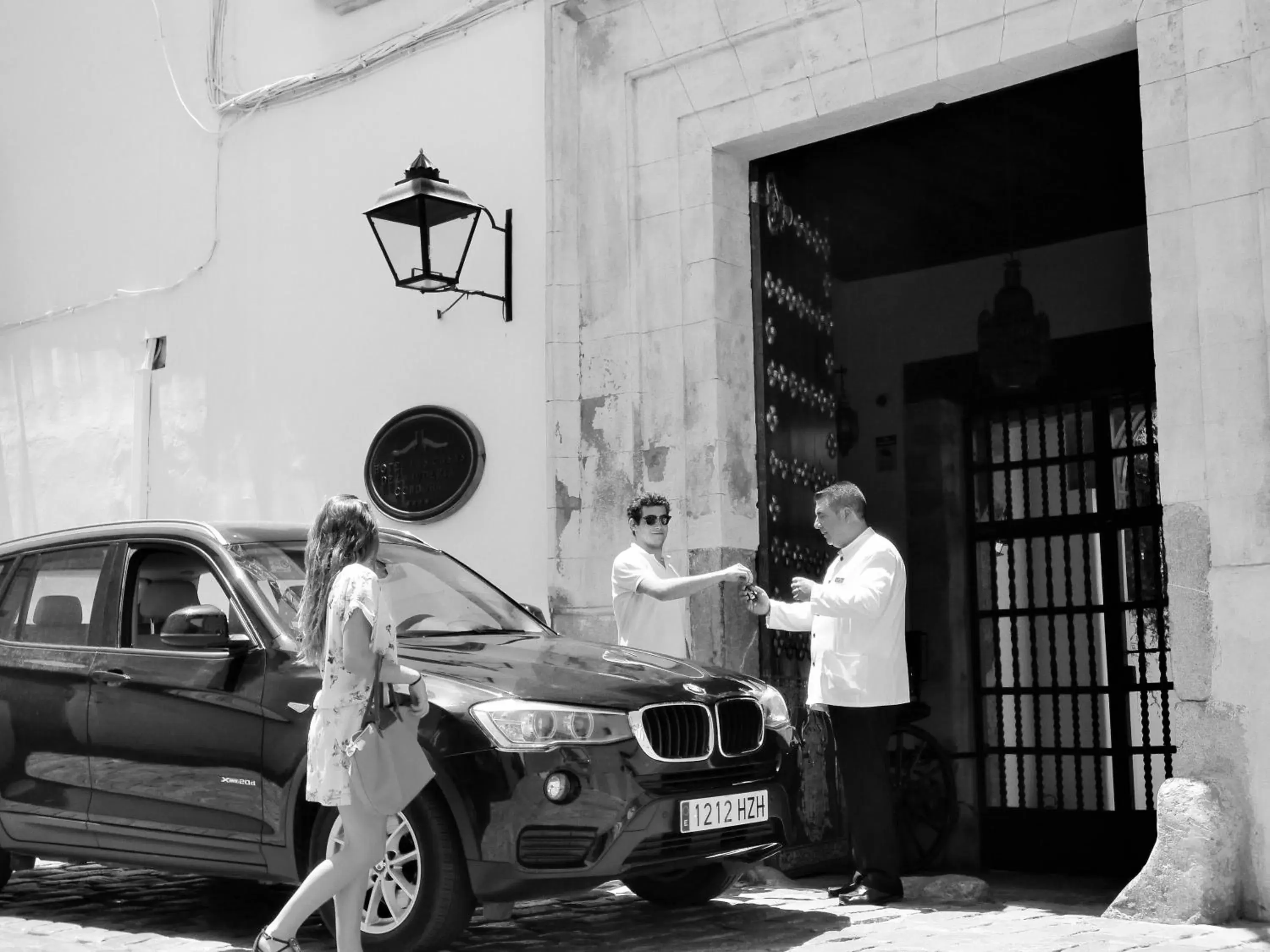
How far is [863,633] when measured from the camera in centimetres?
680

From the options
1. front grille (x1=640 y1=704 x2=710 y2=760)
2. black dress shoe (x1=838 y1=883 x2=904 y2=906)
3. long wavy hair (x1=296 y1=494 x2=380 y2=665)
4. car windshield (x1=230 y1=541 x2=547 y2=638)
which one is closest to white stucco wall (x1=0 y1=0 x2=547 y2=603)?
car windshield (x1=230 y1=541 x2=547 y2=638)

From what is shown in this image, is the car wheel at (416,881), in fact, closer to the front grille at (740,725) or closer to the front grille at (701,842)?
the front grille at (701,842)

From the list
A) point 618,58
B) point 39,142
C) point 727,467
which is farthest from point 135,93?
point 727,467

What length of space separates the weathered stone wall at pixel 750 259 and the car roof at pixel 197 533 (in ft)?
6.35

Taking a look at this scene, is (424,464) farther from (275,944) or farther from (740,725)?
(275,944)

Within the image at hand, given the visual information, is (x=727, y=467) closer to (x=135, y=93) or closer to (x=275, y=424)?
(x=275, y=424)

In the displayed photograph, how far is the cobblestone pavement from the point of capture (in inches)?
228

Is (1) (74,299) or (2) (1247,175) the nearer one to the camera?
(2) (1247,175)

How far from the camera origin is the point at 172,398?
442 inches

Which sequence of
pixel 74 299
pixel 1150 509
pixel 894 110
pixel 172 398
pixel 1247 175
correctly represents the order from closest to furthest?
pixel 1247 175
pixel 894 110
pixel 1150 509
pixel 172 398
pixel 74 299

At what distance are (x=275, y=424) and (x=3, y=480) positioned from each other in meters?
3.16

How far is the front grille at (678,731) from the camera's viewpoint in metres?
5.58

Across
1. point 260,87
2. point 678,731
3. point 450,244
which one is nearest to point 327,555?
point 678,731

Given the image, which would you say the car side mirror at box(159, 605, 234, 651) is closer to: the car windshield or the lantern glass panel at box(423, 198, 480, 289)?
the car windshield
